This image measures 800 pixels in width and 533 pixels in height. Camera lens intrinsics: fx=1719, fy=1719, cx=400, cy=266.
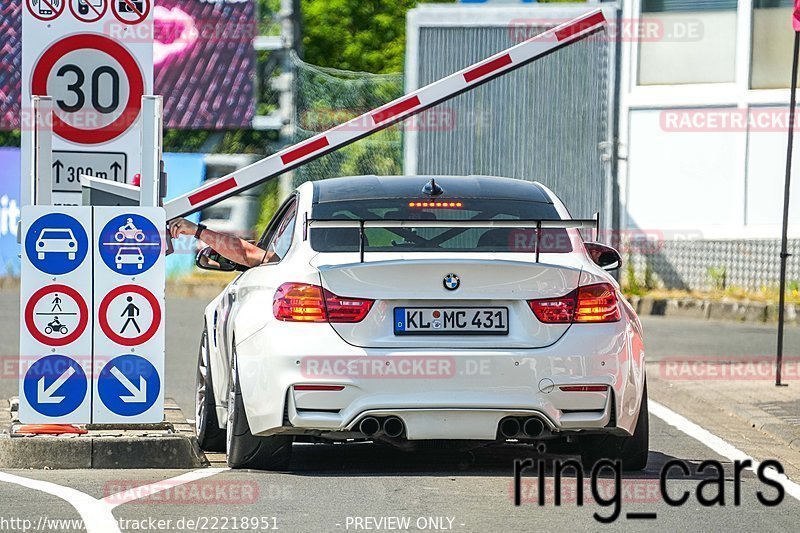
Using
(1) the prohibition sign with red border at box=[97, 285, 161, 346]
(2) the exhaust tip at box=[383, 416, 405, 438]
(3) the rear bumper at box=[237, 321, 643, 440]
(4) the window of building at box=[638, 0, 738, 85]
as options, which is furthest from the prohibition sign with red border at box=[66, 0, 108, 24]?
(4) the window of building at box=[638, 0, 738, 85]

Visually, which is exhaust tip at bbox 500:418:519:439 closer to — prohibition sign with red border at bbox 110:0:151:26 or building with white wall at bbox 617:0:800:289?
prohibition sign with red border at bbox 110:0:151:26

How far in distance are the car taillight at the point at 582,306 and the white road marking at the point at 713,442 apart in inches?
47.1

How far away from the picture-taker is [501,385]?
7.85 metres

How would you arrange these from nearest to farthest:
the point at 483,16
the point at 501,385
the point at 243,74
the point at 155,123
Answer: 1. the point at 501,385
2. the point at 155,123
3. the point at 483,16
4. the point at 243,74

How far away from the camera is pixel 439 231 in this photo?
8.70 metres

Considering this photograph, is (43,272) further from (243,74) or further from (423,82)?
(243,74)

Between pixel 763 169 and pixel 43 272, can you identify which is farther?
pixel 763 169

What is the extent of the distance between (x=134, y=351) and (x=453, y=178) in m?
1.91

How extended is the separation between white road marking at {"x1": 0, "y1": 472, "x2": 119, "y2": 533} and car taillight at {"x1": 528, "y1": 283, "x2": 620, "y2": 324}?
2.17m

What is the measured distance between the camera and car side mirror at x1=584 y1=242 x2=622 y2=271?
8742 mm

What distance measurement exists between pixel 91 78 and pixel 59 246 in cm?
156

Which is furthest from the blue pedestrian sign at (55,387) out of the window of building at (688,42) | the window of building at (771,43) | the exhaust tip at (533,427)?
the window of building at (688,42)

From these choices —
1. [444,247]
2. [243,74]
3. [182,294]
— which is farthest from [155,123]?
[243,74]

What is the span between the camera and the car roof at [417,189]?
8789 mm
